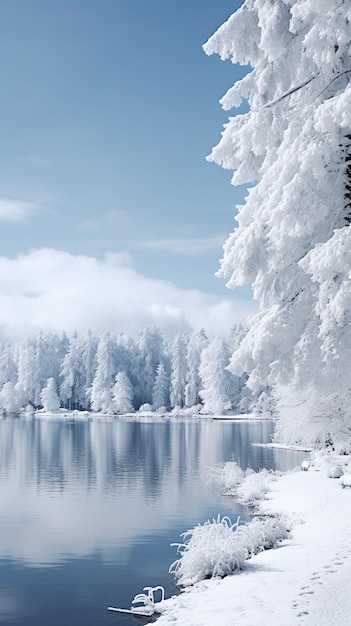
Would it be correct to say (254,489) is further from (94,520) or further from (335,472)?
(94,520)

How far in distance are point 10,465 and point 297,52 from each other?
3291 cm

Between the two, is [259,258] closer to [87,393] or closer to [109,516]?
[109,516]

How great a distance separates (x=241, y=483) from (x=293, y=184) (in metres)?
23.6

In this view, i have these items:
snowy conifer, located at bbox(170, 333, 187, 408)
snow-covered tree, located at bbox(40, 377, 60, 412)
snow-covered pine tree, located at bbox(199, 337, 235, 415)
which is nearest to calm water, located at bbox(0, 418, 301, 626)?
snow-covered pine tree, located at bbox(199, 337, 235, 415)

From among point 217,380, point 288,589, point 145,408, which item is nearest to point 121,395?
point 145,408

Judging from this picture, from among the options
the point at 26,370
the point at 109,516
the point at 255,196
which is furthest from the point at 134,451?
the point at 26,370

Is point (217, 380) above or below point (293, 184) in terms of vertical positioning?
below

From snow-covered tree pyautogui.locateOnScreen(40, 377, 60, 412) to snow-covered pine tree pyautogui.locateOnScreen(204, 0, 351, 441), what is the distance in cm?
11143

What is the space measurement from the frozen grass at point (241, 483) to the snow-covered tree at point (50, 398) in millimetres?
88948

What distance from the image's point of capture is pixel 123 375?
4562 inches

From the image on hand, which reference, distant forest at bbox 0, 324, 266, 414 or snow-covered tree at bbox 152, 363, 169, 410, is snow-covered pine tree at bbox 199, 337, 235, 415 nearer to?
distant forest at bbox 0, 324, 266, 414

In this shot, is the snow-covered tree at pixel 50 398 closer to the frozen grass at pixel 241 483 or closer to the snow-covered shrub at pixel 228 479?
the frozen grass at pixel 241 483

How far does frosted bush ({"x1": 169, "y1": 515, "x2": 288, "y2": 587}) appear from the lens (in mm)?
12906

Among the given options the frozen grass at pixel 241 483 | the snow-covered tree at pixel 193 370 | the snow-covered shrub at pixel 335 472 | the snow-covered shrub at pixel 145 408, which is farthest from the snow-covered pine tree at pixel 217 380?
the snow-covered shrub at pixel 335 472
